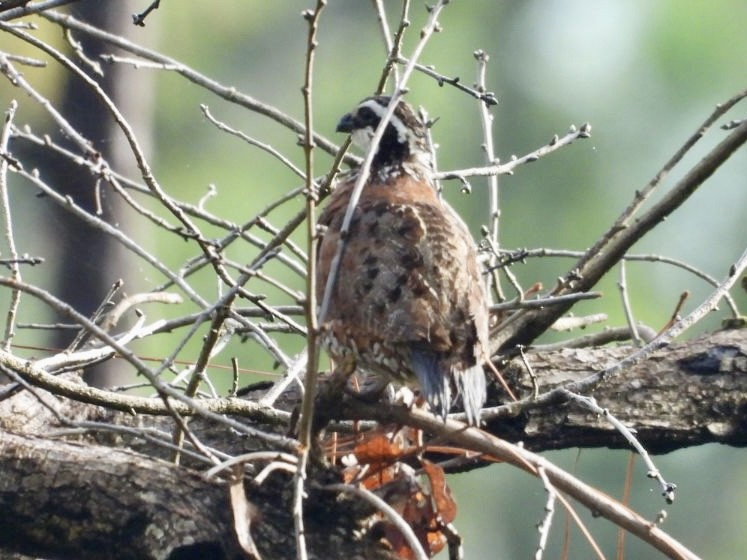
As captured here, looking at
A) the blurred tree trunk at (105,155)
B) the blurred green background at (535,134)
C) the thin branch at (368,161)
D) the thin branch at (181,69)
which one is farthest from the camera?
the blurred green background at (535,134)

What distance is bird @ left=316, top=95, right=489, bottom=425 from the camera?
3.23 meters

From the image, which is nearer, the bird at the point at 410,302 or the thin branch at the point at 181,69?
the bird at the point at 410,302

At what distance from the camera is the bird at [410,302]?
10.6 feet

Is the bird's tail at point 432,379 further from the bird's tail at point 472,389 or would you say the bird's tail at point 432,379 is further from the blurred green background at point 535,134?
the blurred green background at point 535,134

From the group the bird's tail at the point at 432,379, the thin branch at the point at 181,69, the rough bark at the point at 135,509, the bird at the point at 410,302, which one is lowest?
the rough bark at the point at 135,509

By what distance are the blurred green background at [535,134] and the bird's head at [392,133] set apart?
9.24 m

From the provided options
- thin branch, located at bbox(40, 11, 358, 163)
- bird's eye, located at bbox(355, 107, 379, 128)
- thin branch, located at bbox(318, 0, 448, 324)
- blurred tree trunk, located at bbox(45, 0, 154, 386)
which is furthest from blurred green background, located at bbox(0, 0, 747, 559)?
thin branch, located at bbox(318, 0, 448, 324)

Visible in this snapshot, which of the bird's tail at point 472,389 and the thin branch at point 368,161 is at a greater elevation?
the thin branch at point 368,161

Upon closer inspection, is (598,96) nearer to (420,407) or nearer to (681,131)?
(681,131)

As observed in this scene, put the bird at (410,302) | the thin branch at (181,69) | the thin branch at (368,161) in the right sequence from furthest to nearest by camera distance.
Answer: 1. the thin branch at (181,69)
2. the bird at (410,302)
3. the thin branch at (368,161)

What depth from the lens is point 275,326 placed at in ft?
13.8

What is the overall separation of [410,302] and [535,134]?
1921cm

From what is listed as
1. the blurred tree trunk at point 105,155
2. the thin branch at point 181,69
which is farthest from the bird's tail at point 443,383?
the blurred tree trunk at point 105,155

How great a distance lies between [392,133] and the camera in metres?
4.02
